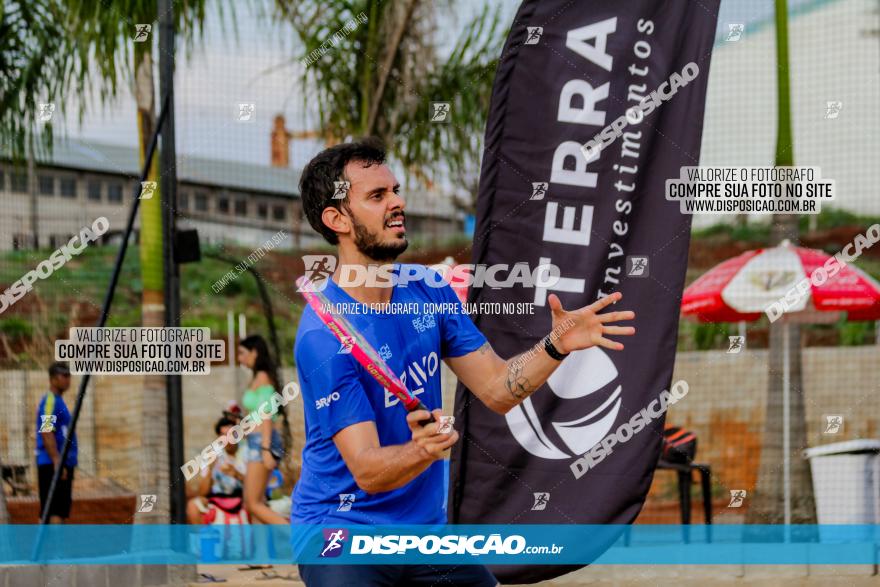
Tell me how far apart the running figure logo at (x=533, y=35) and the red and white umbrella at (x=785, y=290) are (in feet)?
9.78

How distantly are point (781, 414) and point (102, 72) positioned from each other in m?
5.58

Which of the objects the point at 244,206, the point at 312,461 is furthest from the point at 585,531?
the point at 244,206

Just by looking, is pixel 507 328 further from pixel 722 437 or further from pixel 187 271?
pixel 187 271

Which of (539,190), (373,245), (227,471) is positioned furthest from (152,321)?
(373,245)

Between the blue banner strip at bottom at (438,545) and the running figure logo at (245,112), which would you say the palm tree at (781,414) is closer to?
the blue banner strip at bottom at (438,545)

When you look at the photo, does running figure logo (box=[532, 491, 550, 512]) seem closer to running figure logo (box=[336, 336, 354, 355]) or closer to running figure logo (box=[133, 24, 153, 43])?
running figure logo (box=[336, 336, 354, 355])

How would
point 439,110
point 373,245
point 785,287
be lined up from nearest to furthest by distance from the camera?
point 373,245, point 785,287, point 439,110

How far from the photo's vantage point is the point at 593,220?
17.9 feet

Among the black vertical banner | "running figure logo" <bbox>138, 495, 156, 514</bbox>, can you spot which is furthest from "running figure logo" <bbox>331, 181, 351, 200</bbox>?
"running figure logo" <bbox>138, 495, 156, 514</bbox>

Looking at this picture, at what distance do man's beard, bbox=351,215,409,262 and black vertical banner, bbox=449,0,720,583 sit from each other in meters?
2.22

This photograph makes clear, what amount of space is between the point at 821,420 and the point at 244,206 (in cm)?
613

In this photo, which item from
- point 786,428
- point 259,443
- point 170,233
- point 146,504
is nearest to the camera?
point 170,233

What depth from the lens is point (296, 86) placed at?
7.76m

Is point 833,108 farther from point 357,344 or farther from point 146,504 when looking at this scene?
point 357,344
